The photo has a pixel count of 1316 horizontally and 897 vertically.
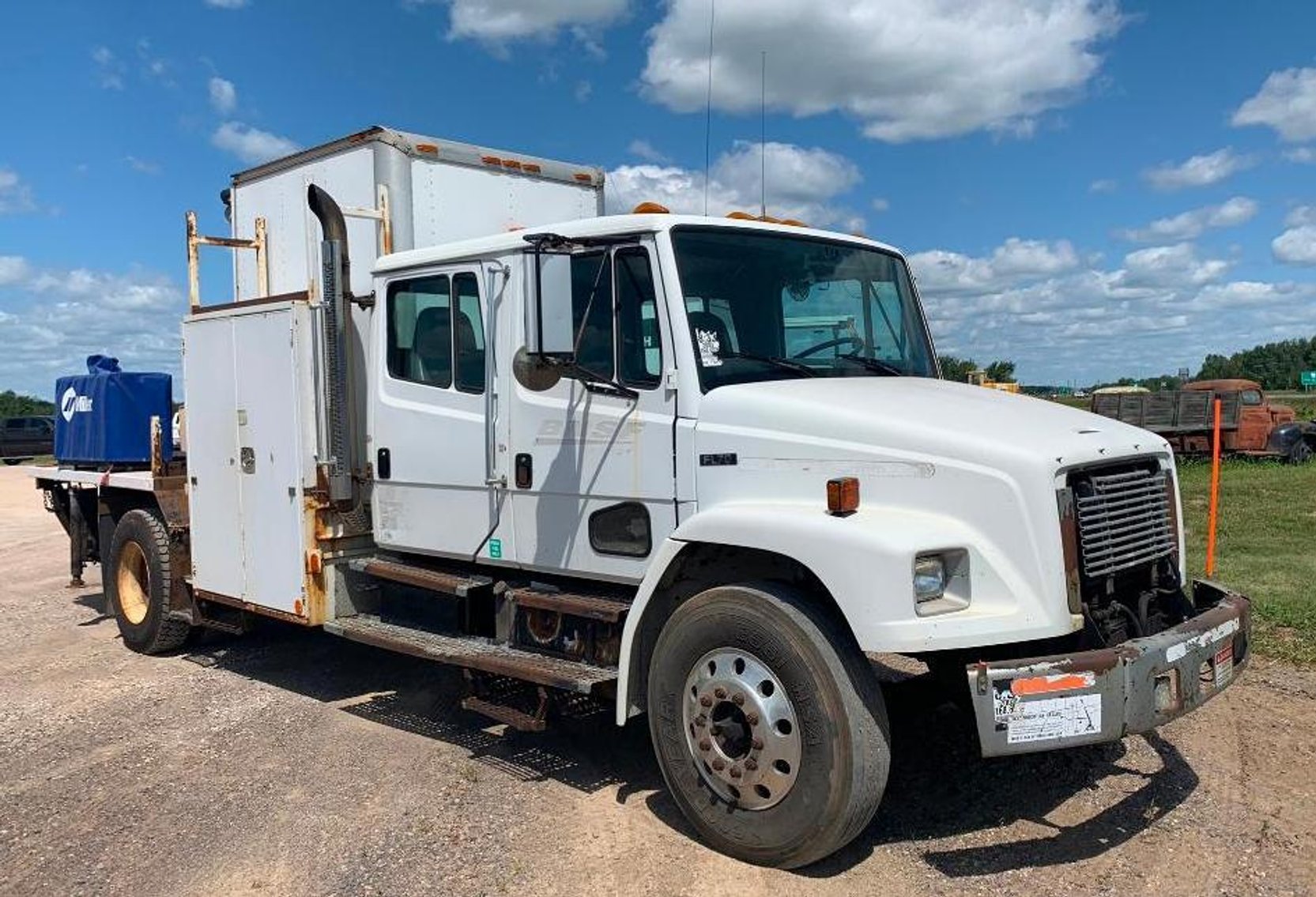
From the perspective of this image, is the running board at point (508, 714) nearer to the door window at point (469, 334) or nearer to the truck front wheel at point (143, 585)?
the door window at point (469, 334)

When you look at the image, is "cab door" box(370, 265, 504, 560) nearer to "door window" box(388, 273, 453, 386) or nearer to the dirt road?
"door window" box(388, 273, 453, 386)

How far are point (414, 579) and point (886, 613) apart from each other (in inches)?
121

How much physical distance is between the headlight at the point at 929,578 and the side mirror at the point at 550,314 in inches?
69.9


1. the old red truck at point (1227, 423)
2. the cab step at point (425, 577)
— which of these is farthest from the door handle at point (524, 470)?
the old red truck at point (1227, 423)

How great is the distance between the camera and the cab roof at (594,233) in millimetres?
4906

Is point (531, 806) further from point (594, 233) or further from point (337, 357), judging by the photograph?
point (337, 357)

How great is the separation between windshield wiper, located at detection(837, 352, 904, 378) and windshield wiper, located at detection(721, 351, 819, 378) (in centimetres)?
30

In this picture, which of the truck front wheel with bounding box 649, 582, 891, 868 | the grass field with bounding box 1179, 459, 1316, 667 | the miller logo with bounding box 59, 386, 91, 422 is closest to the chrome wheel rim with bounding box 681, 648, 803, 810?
the truck front wheel with bounding box 649, 582, 891, 868

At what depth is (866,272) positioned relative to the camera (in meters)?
5.61

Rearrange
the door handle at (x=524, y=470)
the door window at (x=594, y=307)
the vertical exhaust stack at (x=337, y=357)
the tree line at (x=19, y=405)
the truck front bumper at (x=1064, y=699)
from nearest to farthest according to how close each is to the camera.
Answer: the truck front bumper at (x=1064, y=699), the door window at (x=594, y=307), the door handle at (x=524, y=470), the vertical exhaust stack at (x=337, y=357), the tree line at (x=19, y=405)

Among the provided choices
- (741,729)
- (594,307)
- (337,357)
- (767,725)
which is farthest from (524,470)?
(767,725)

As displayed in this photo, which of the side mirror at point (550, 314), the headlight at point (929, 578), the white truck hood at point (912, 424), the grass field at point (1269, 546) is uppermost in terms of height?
the side mirror at point (550, 314)

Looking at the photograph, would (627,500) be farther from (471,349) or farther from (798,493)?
(471,349)

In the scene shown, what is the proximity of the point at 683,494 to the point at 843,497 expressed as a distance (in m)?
0.85
